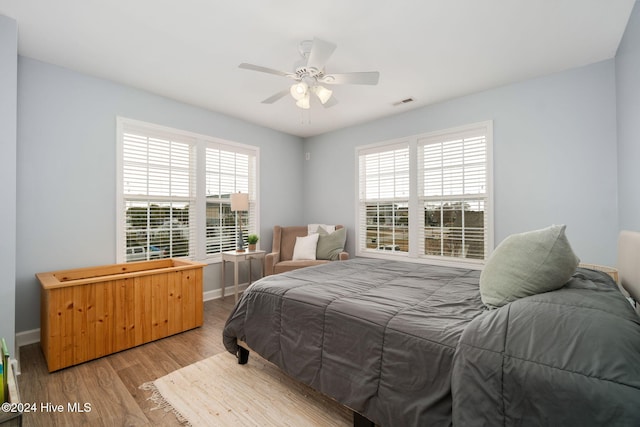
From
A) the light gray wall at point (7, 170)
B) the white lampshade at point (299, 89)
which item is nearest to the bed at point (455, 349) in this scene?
the white lampshade at point (299, 89)

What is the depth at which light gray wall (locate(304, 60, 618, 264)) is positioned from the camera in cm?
279

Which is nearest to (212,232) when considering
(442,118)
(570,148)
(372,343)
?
(372,343)

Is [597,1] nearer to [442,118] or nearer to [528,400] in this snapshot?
[442,118]

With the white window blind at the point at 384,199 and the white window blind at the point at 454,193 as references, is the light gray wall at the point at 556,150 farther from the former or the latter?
the white window blind at the point at 384,199

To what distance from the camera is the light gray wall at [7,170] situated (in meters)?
2.17

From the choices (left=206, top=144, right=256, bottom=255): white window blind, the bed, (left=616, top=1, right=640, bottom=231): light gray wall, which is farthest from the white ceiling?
the bed

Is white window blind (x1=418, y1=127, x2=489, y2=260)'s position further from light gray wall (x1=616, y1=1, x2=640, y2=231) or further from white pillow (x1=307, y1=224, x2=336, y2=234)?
white pillow (x1=307, y1=224, x2=336, y2=234)

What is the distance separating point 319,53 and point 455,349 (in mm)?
2090

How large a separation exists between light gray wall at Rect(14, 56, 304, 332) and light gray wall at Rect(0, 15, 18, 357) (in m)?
0.58

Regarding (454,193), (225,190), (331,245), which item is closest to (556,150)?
(454,193)

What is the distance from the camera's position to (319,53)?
2.17 m

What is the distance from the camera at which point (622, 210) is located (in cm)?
261

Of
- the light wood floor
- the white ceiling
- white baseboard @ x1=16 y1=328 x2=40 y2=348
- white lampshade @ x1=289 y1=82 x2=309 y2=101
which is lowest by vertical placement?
the light wood floor

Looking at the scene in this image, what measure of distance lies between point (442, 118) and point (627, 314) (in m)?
3.18
